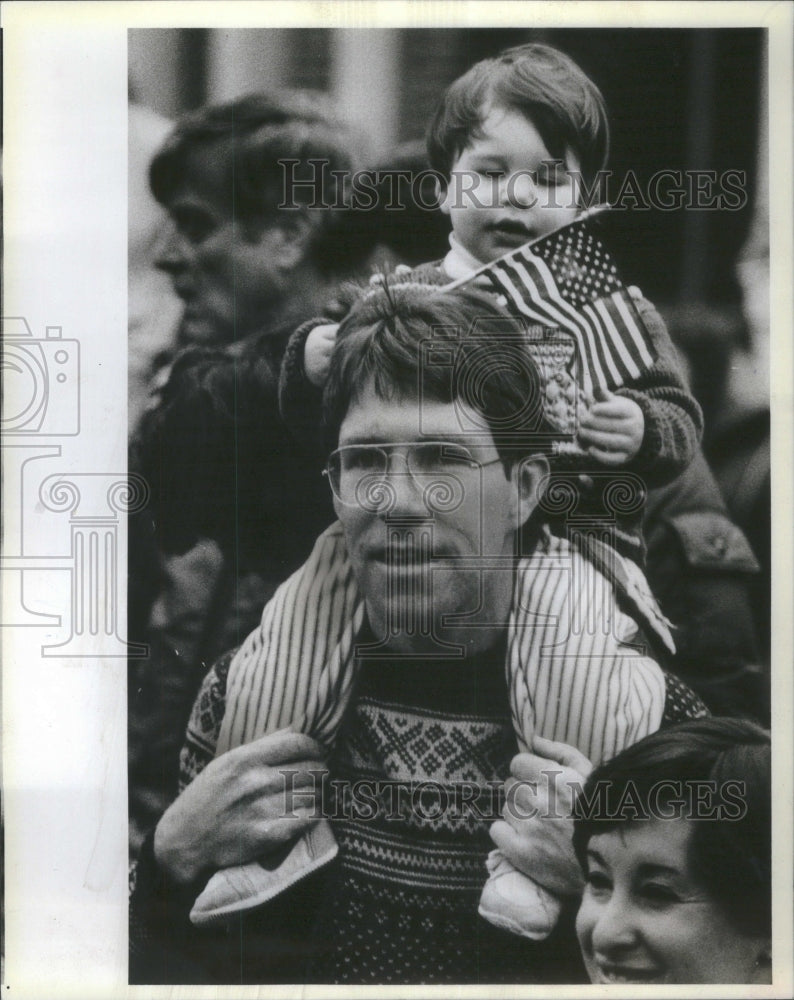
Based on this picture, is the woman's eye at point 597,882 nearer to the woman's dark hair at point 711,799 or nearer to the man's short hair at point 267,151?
the woman's dark hair at point 711,799

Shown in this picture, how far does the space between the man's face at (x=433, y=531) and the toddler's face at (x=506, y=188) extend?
1.69ft

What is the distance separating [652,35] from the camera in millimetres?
2535

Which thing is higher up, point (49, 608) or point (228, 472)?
point (228, 472)

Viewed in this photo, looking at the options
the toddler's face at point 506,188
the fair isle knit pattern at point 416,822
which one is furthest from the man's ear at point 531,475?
the toddler's face at point 506,188

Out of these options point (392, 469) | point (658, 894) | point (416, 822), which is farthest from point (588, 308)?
point (658, 894)

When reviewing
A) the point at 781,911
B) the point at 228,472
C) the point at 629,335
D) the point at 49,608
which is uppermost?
the point at 629,335

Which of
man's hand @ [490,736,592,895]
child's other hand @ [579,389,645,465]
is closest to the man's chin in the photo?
child's other hand @ [579,389,645,465]

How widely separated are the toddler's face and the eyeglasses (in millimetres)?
588

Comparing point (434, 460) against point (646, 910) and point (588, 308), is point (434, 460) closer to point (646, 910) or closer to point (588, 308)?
point (588, 308)

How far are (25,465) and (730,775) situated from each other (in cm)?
230

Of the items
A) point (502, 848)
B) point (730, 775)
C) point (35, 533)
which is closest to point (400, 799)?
point (502, 848)

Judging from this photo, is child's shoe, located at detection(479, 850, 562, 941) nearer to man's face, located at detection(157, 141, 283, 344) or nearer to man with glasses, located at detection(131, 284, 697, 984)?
man with glasses, located at detection(131, 284, 697, 984)

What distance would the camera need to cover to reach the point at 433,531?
2496 mm

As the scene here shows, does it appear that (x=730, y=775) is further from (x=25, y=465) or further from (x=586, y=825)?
(x=25, y=465)
